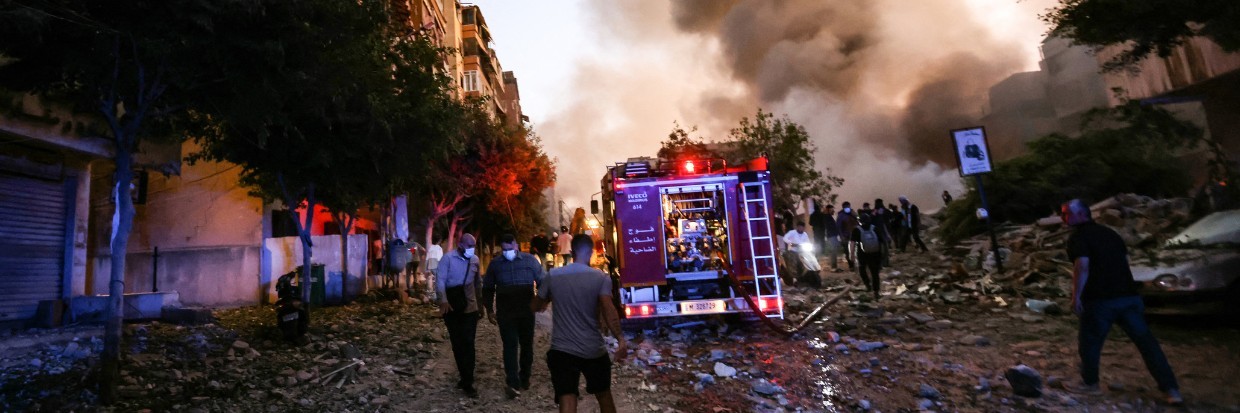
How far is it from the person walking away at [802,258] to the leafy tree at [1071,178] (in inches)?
234

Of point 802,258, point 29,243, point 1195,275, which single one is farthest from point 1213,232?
point 29,243

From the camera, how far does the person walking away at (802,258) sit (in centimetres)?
1361

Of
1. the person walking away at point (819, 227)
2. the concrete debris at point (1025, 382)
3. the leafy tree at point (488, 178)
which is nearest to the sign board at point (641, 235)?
the concrete debris at point (1025, 382)

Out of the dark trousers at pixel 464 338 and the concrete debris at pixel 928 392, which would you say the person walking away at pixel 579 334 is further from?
the concrete debris at pixel 928 392

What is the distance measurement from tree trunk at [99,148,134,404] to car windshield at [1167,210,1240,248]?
1192 centimetres

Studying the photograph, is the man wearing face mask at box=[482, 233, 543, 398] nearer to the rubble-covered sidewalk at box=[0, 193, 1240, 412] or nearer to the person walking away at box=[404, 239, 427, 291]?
the rubble-covered sidewalk at box=[0, 193, 1240, 412]

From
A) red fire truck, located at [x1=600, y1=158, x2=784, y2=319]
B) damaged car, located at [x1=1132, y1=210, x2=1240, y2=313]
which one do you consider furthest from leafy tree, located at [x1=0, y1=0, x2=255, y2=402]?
damaged car, located at [x1=1132, y1=210, x2=1240, y2=313]

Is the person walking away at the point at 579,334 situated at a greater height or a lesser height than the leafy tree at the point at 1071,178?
lesser

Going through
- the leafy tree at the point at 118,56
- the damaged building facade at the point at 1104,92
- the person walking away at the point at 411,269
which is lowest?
the person walking away at the point at 411,269

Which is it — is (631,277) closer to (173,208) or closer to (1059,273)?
(1059,273)

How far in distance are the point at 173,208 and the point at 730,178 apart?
1349cm

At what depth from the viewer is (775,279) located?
29.2ft

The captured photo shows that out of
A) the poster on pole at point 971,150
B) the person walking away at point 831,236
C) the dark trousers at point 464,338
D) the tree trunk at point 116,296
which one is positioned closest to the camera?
the tree trunk at point 116,296

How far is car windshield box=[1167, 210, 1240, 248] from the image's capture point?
7094 mm
